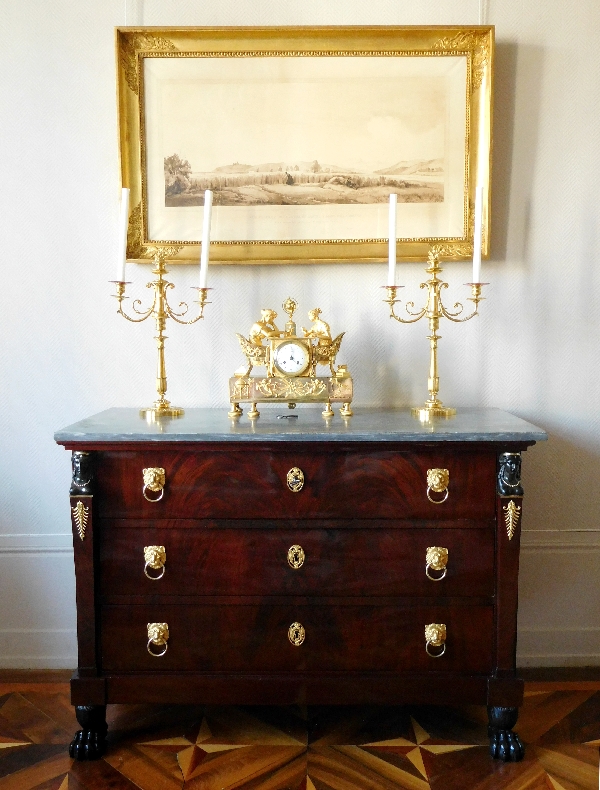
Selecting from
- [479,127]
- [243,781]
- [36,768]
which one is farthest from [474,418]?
[36,768]

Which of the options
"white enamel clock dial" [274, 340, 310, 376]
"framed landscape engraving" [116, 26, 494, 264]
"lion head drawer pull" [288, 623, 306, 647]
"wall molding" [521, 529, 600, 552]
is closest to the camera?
"lion head drawer pull" [288, 623, 306, 647]

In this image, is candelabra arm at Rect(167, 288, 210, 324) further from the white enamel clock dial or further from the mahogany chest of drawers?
the mahogany chest of drawers

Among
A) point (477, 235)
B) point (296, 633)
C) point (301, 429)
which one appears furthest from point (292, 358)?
point (296, 633)

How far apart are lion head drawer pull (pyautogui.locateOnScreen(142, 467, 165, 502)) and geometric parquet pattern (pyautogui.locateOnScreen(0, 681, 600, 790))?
797 millimetres

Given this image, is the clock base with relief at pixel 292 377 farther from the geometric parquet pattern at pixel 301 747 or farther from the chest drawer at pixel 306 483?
the geometric parquet pattern at pixel 301 747

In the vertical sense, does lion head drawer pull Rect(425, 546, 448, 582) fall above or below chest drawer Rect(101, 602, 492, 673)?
above

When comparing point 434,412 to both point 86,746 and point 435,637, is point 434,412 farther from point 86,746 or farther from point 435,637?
point 86,746

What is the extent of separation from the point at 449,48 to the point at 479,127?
0.94ft

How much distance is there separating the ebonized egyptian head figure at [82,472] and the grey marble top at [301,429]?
5cm

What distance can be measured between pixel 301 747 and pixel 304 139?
2.00 metres

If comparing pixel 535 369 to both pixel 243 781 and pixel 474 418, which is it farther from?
pixel 243 781

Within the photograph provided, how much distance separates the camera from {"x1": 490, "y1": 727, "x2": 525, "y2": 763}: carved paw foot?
72.8 inches

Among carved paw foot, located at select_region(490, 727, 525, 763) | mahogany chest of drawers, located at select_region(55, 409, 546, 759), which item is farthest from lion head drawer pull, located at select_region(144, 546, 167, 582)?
carved paw foot, located at select_region(490, 727, 525, 763)

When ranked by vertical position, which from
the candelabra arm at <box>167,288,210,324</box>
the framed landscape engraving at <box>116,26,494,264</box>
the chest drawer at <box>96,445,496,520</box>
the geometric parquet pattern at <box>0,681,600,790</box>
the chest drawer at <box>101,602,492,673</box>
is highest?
the framed landscape engraving at <box>116,26,494,264</box>
